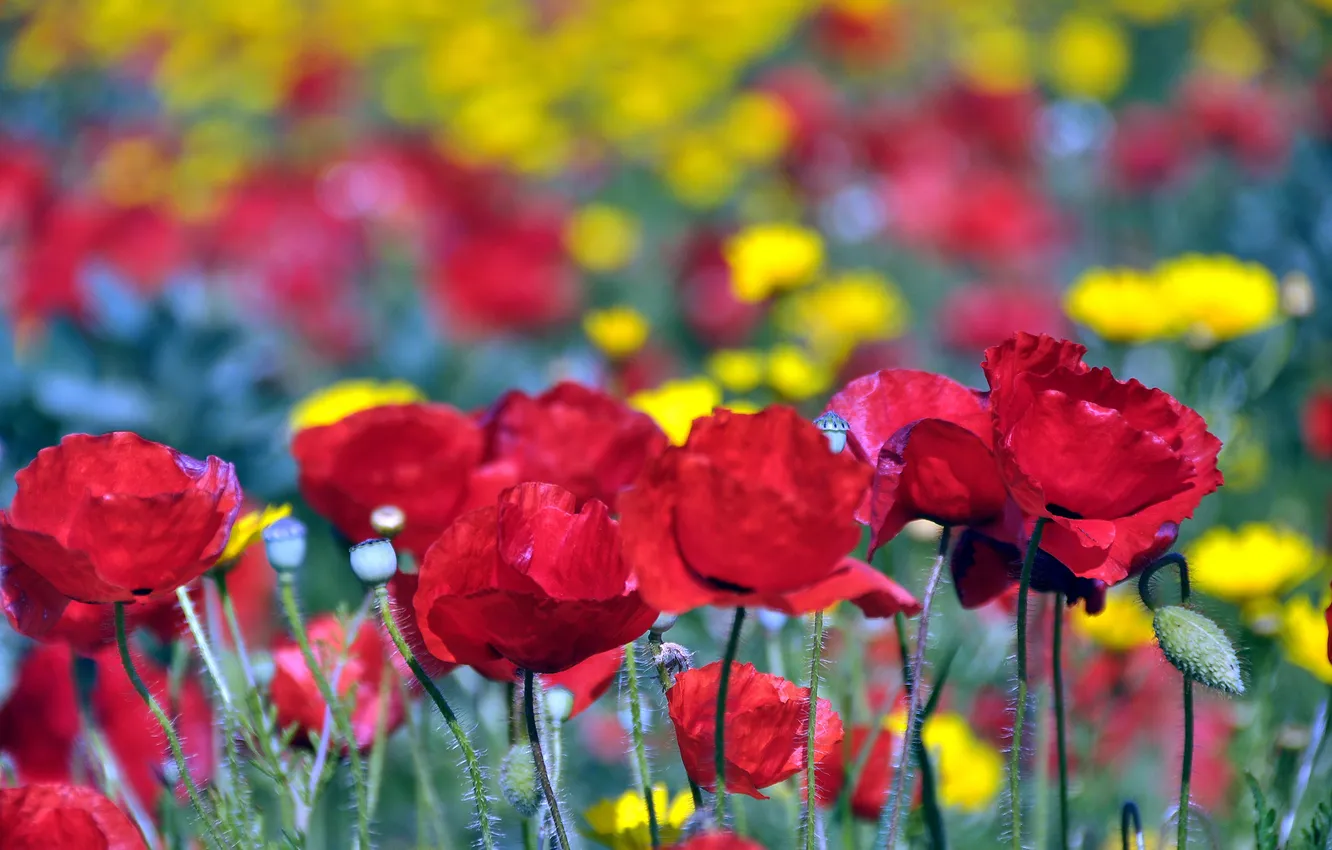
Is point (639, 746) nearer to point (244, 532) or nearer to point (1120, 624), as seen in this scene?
point (244, 532)

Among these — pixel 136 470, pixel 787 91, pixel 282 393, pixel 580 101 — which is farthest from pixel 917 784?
pixel 580 101

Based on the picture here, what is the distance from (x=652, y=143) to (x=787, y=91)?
3.23ft

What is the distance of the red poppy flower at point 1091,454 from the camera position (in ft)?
2.02

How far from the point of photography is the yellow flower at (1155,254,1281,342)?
4.74ft

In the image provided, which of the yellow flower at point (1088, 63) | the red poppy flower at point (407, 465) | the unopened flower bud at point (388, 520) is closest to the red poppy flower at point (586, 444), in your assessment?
the red poppy flower at point (407, 465)

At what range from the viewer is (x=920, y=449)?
655 mm

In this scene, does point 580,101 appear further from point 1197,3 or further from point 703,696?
point 703,696

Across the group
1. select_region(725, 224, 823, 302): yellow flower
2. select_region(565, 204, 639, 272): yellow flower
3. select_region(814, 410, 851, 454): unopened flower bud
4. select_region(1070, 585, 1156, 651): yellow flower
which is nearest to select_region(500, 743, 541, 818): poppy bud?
select_region(814, 410, 851, 454): unopened flower bud

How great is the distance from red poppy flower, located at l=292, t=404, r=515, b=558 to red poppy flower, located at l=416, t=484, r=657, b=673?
0.25 meters

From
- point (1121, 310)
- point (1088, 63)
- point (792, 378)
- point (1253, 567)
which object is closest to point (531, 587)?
point (792, 378)

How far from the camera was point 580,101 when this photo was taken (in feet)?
15.0

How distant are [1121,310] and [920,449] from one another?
3.07 ft

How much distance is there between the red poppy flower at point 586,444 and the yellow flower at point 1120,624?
485 millimetres

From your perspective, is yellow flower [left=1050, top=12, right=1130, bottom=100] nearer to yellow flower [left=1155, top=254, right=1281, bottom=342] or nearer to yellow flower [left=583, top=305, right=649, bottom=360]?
yellow flower [left=1155, top=254, right=1281, bottom=342]
